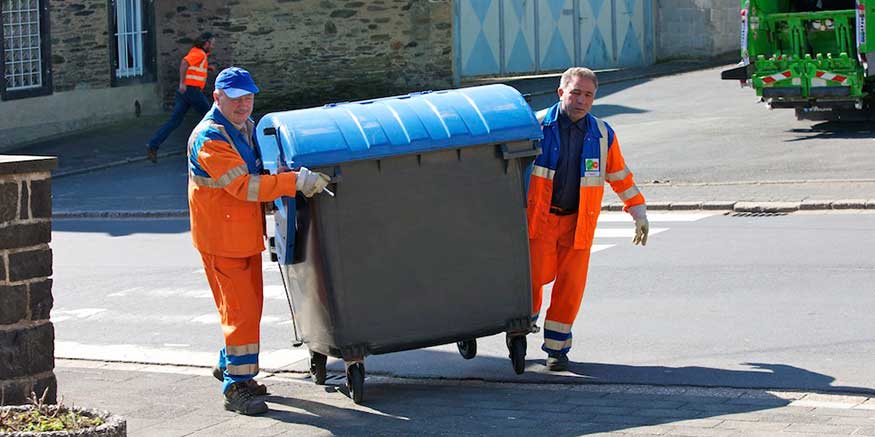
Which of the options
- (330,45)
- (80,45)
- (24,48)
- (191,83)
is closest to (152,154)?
(191,83)

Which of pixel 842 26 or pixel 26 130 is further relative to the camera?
pixel 26 130

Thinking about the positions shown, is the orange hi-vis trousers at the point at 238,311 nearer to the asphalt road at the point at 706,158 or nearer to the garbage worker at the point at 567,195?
the garbage worker at the point at 567,195

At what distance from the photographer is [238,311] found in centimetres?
734

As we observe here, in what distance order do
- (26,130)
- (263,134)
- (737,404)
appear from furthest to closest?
(26,130)
(263,134)
(737,404)

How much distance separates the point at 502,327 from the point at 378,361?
1.16 metres

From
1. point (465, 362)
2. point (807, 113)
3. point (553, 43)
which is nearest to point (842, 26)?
point (807, 113)

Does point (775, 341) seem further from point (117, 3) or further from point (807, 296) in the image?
point (117, 3)

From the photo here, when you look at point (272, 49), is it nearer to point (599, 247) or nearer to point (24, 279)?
point (599, 247)

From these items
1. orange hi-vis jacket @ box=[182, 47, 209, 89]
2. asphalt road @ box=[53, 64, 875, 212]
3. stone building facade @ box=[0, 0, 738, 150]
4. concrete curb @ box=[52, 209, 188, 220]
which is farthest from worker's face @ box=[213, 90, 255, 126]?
stone building facade @ box=[0, 0, 738, 150]

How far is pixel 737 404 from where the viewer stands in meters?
6.91

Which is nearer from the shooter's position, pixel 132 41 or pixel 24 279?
pixel 24 279

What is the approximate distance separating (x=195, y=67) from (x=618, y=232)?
31.8 ft

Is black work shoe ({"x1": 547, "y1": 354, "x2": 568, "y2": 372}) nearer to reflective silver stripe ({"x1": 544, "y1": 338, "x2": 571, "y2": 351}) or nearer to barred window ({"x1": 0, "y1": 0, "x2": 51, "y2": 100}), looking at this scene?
reflective silver stripe ({"x1": 544, "y1": 338, "x2": 571, "y2": 351})

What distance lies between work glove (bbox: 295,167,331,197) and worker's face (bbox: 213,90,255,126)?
0.52 meters
